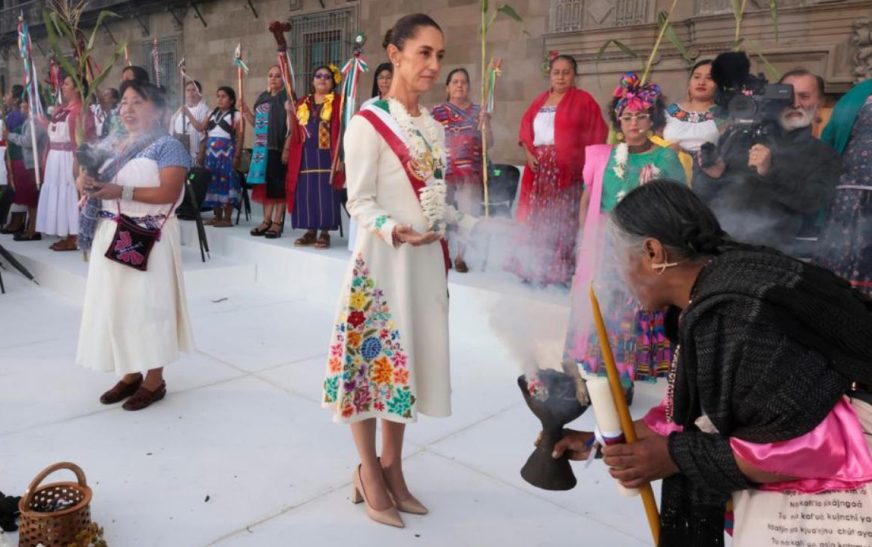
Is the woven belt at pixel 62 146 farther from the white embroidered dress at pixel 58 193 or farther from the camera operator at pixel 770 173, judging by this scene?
the camera operator at pixel 770 173

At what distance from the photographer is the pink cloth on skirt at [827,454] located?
3.97 ft

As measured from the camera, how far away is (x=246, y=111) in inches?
300

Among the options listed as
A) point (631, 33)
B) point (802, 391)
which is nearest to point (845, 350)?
point (802, 391)

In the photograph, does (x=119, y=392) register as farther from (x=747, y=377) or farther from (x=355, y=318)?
(x=747, y=377)

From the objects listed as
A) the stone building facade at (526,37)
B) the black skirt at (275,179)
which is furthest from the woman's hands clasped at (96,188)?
the black skirt at (275,179)

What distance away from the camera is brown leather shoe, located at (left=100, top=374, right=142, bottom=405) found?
3438 mm

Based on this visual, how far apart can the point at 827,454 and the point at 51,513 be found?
6.88 feet

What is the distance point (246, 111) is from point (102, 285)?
482 cm

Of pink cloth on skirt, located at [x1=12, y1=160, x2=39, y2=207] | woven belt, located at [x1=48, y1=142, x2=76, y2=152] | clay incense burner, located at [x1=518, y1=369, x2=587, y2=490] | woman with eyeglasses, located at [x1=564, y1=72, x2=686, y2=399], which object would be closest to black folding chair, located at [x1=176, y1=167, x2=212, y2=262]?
woven belt, located at [x1=48, y1=142, x2=76, y2=152]

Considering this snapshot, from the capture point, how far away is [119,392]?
3459mm

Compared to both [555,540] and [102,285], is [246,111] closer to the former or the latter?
[102,285]

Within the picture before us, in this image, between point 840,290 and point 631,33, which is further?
point 631,33

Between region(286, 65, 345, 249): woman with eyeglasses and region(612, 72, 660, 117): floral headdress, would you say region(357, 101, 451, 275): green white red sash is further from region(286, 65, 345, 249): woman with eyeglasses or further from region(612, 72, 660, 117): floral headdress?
region(286, 65, 345, 249): woman with eyeglasses

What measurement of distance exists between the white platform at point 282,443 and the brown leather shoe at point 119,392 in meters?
0.07
